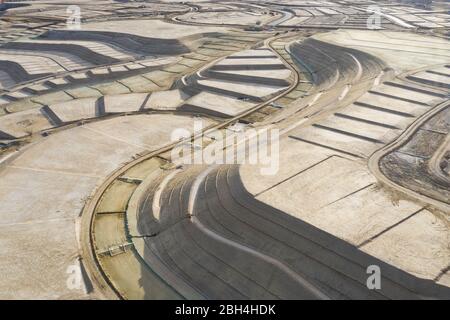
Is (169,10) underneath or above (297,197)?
above

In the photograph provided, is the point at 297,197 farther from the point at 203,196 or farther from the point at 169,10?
the point at 169,10

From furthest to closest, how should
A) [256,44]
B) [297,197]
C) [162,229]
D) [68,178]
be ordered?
[256,44]
[68,178]
[162,229]
[297,197]

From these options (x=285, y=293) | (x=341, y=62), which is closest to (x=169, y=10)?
(x=341, y=62)

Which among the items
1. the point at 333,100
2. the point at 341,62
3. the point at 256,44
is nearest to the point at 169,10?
the point at 256,44
